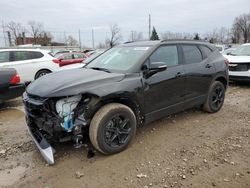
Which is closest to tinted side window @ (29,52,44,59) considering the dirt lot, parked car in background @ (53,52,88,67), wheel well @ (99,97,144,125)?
parked car in background @ (53,52,88,67)

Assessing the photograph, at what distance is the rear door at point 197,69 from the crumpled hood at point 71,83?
1.60 metres

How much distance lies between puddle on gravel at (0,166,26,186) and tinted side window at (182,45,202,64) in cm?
344

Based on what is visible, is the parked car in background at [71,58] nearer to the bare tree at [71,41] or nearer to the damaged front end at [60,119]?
the damaged front end at [60,119]

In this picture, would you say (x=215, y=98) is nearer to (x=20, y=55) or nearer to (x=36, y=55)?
(x=36, y=55)

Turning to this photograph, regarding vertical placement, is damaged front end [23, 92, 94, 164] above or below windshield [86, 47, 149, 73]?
below

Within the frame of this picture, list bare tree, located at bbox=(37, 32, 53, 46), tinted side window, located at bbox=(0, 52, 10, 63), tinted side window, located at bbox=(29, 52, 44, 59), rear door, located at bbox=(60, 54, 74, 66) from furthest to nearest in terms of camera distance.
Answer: bare tree, located at bbox=(37, 32, 53, 46) → rear door, located at bbox=(60, 54, 74, 66) → tinted side window, located at bbox=(29, 52, 44, 59) → tinted side window, located at bbox=(0, 52, 10, 63)

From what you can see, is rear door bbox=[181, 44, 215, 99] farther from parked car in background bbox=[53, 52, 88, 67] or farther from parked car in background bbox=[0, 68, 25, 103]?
parked car in background bbox=[53, 52, 88, 67]

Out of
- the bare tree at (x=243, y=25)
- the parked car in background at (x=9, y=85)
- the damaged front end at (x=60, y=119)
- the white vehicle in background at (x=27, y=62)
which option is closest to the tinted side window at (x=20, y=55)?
the white vehicle in background at (x=27, y=62)

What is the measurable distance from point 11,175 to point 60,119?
1008 mm

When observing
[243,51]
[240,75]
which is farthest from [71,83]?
[243,51]

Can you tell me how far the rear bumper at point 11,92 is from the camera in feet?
18.6

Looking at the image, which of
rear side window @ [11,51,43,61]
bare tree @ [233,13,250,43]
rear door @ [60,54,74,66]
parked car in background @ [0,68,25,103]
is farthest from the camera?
bare tree @ [233,13,250,43]

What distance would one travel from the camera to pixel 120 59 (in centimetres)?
411

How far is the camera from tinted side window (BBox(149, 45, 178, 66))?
12.9ft
